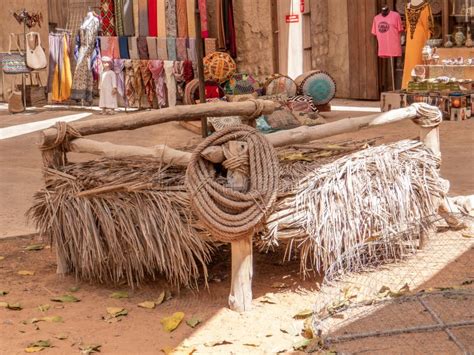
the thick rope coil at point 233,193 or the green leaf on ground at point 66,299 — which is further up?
the thick rope coil at point 233,193

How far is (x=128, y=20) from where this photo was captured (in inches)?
507

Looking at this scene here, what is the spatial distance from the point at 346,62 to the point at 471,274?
27.9 ft

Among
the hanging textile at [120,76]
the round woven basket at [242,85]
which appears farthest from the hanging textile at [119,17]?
the round woven basket at [242,85]

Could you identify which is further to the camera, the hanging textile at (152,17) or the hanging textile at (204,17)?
the hanging textile at (152,17)

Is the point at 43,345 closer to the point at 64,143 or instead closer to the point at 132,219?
the point at 132,219

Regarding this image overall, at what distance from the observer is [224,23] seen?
11.9m

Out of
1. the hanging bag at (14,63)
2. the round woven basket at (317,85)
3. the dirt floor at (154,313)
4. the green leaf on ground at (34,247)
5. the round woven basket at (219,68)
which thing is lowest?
the dirt floor at (154,313)

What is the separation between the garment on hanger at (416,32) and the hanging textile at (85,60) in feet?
14.9

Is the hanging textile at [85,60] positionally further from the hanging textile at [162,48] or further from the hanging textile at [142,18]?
the hanging textile at [162,48]

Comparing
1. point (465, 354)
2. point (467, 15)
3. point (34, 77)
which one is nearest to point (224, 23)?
point (467, 15)

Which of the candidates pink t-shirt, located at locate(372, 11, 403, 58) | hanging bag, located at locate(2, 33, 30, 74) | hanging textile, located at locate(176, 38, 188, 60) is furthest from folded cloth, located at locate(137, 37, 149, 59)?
pink t-shirt, located at locate(372, 11, 403, 58)

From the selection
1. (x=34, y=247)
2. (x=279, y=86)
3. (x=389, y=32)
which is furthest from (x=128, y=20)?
(x=34, y=247)

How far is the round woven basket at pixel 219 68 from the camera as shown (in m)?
10.6

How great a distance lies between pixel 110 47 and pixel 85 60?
0.44m
